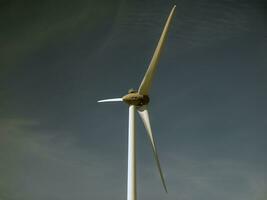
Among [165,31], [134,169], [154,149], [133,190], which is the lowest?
[133,190]

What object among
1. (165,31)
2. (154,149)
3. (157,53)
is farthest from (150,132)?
(165,31)

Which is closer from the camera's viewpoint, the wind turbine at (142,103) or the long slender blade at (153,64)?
the wind turbine at (142,103)

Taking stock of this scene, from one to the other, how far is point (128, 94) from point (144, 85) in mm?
1918

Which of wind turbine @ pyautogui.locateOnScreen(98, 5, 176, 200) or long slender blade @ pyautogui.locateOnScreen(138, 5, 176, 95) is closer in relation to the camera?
wind turbine @ pyautogui.locateOnScreen(98, 5, 176, 200)

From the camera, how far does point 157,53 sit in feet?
95.3

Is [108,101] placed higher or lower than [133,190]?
higher

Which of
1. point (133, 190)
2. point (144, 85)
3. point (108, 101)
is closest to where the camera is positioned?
point (133, 190)

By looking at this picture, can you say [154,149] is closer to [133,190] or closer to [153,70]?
[133,190]

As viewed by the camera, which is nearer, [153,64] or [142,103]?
[153,64]

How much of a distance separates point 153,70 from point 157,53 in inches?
59.0

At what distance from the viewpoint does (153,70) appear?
29.4 m

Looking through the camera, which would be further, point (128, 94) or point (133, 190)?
point (128, 94)

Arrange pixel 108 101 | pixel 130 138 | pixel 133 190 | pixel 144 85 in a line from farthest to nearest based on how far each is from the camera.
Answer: pixel 108 101, pixel 144 85, pixel 130 138, pixel 133 190

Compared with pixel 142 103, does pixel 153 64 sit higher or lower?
higher
